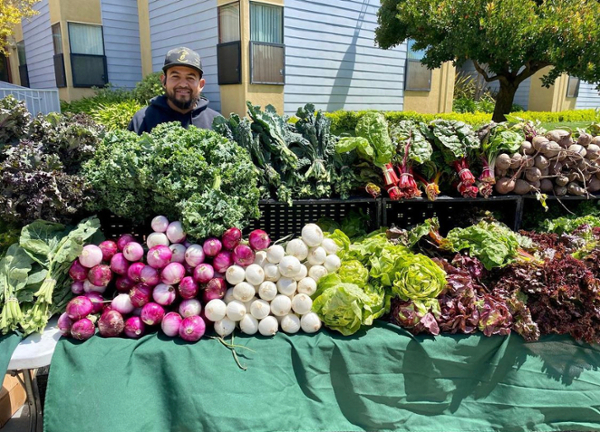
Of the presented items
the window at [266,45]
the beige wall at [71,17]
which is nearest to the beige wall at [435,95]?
the window at [266,45]

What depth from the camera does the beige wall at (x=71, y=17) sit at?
402 inches

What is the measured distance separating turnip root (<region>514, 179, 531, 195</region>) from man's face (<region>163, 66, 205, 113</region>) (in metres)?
2.50

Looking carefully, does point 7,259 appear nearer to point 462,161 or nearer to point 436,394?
point 436,394

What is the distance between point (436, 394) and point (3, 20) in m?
11.0

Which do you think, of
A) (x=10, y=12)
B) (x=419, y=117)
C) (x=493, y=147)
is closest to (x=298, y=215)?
(x=493, y=147)

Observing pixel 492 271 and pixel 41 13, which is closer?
pixel 492 271

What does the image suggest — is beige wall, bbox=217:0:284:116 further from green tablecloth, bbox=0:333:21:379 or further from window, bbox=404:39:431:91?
green tablecloth, bbox=0:333:21:379

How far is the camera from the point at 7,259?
2098 mm

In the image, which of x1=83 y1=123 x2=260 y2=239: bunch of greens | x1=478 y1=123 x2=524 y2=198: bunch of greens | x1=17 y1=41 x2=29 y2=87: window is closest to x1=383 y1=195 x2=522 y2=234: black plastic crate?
x1=478 y1=123 x2=524 y2=198: bunch of greens

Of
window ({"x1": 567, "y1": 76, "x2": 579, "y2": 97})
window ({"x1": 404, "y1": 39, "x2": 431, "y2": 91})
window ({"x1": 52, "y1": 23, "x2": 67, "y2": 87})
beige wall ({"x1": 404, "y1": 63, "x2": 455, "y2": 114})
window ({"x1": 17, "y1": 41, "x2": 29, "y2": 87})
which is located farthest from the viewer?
window ({"x1": 567, "y1": 76, "x2": 579, "y2": 97})

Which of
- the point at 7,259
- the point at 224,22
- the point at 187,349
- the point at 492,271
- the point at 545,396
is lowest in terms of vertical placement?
the point at 545,396

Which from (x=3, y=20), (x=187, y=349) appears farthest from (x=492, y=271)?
(x=3, y=20)

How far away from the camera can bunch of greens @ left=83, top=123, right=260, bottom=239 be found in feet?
6.89

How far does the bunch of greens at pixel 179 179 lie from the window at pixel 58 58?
33.3 ft
